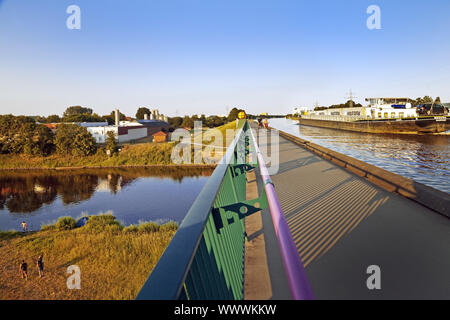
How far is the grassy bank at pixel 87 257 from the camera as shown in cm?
1030

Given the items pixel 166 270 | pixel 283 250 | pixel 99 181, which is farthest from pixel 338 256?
pixel 99 181

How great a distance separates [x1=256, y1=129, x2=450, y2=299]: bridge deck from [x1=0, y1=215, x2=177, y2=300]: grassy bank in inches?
317

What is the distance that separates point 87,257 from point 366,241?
1326 cm

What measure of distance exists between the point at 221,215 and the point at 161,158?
5027cm

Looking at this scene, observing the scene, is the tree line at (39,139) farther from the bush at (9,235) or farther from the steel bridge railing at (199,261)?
the steel bridge railing at (199,261)

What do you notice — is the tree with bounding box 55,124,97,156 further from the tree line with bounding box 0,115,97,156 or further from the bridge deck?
the bridge deck

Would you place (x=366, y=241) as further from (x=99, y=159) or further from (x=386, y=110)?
(x=99, y=159)

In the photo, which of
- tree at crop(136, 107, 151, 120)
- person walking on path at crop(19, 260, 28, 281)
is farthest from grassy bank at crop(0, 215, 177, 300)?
tree at crop(136, 107, 151, 120)

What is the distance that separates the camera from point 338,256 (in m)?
3.09

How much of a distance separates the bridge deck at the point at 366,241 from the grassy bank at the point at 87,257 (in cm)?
806

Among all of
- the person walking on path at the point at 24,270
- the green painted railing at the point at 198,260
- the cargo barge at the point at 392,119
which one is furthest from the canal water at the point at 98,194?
the cargo barge at the point at 392,119

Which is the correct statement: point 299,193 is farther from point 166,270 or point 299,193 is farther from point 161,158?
point 161,158

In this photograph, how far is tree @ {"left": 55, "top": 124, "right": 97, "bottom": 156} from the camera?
50.7 m

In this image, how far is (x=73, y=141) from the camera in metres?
51.0
